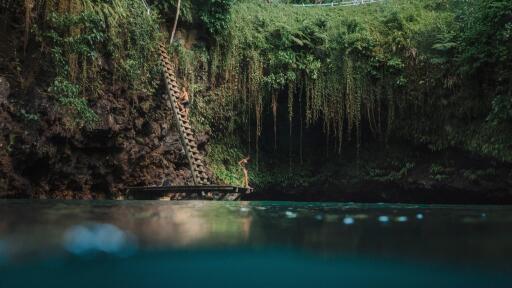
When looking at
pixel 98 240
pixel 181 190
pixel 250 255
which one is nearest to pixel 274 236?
pixel 250 255

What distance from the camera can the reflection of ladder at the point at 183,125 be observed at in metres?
9.23

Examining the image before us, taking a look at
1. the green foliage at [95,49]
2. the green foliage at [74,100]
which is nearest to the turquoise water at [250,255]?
the green foliage at [74,100]

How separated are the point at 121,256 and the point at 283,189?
11926 millimetres

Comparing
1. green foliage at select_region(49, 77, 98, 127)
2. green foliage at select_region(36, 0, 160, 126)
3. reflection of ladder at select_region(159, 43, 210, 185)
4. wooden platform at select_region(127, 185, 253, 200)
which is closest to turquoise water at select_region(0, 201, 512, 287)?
wooden platform at select_region(127, 185, 253, 200)

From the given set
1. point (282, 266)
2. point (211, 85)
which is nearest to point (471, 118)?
point (211, 85)

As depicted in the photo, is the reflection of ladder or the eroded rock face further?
the reflection of ladder

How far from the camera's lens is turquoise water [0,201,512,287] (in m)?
1.56

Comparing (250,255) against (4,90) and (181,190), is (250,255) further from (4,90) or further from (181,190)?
(4,90)

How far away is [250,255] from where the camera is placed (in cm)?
191

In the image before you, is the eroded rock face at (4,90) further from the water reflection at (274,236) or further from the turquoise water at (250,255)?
the turquoise water at (250,255)

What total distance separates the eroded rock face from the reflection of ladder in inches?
126

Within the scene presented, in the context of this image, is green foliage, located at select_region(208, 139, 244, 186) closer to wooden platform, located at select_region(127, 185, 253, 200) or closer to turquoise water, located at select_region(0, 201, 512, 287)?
wooden platform, located at select_region(127, 185, 253, 200)

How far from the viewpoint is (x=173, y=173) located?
10.2 meters

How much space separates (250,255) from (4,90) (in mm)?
6956
